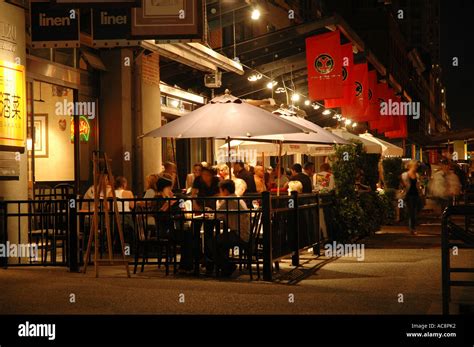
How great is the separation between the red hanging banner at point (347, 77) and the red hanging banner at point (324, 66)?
0.92 m

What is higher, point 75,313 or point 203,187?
point 203,187

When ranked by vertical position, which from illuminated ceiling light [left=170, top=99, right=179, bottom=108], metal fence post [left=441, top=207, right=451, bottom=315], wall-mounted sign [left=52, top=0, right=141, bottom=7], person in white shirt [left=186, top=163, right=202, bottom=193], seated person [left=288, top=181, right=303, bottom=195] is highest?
wall-mounted sign [left=52, top=0, right=141, bottom=7]

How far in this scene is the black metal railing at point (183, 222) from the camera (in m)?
12.8

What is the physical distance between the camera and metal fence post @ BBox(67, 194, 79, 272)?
43.6 ft

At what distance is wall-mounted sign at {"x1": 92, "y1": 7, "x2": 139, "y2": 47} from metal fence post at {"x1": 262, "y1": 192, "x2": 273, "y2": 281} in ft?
12.0

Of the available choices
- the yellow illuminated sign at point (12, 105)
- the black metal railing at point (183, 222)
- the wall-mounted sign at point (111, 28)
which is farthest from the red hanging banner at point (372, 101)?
the yellow illuminated sign at point (12, 105)

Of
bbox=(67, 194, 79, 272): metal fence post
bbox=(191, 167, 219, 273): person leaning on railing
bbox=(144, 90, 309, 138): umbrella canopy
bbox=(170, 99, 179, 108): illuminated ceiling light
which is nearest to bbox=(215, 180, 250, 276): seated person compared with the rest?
bbox=(191, 167, 219, 273): person leaning on railing

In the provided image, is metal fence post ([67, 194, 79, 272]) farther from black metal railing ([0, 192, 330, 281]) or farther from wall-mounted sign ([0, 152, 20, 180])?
wall-mounted sign ([0, 152, 20, 180])

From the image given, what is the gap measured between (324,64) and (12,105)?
12481mm

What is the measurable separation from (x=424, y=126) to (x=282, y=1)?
314 feet

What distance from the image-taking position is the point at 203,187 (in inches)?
579
